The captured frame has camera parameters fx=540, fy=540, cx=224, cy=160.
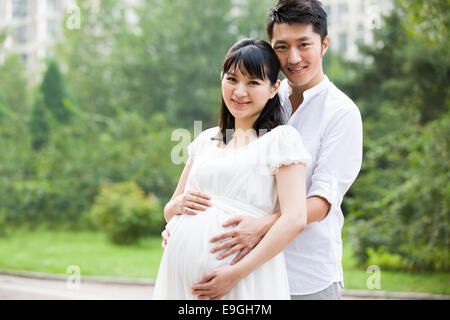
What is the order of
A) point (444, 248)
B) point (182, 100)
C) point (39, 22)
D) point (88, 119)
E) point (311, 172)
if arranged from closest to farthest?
1. point (311, 172)
2. point (444, 248)
3. point (88, 119)
4. point (182, 100)
5. point (39, 22)

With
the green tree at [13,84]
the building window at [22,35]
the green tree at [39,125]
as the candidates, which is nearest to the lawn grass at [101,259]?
the green tree at [39,125]

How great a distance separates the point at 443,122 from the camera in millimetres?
7004

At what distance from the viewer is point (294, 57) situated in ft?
6.57

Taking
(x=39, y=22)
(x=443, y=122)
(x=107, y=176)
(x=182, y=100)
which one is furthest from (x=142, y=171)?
(x=39, y=22)

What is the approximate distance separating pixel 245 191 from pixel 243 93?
1.10 feet

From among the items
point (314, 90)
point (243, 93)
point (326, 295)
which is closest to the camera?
point (243, 93)

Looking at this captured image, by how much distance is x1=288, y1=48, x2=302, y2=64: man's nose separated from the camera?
200cm

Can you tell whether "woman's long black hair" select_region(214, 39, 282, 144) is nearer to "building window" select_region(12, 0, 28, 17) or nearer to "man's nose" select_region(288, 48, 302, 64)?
"man's nose" select_region(288, 48, 302, 64)


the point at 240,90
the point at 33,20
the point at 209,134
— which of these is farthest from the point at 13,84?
the point at 240,90

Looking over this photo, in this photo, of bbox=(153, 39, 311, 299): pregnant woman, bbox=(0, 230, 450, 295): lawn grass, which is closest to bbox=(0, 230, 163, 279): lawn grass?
bbox=(0, 230, 450, 295): lawn grass

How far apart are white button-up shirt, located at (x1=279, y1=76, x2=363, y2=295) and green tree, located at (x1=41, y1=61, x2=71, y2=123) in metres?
16.2

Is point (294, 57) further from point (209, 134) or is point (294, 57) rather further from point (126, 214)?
Result: point (126, 214)

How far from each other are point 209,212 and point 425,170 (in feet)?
19.6

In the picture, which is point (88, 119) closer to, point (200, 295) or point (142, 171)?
point (142, 171)
